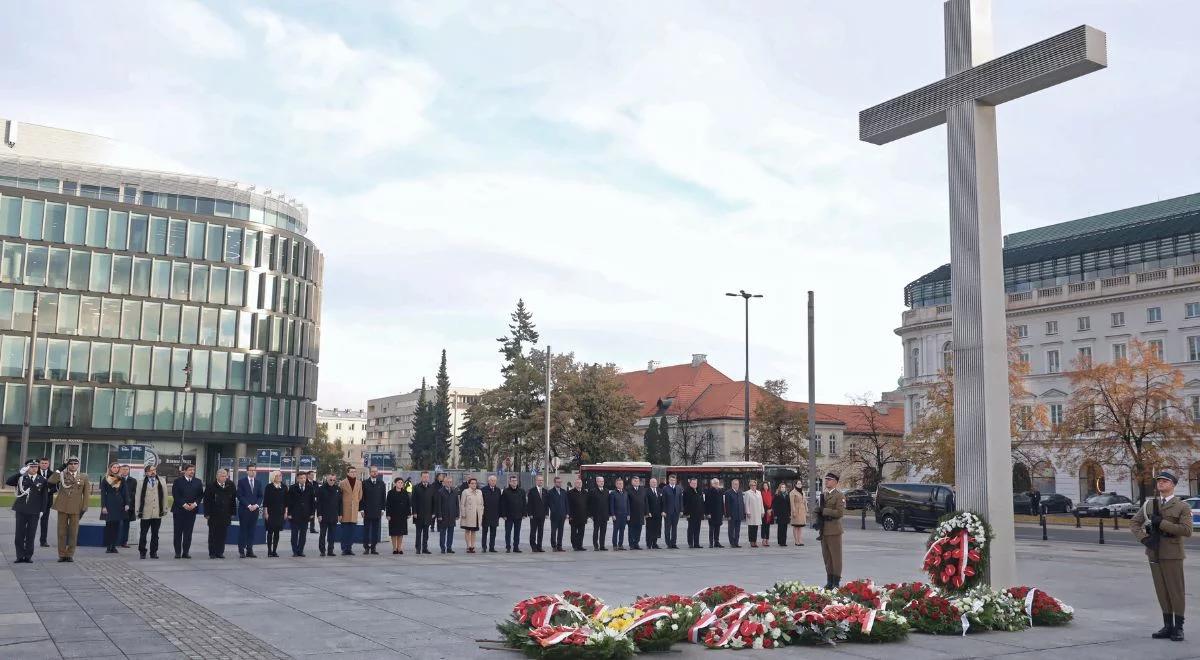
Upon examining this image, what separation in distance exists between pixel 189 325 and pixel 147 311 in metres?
2.91

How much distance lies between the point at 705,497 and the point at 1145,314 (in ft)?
197

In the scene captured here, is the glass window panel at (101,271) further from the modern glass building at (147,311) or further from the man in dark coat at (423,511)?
the man in dark coat at (423,511)

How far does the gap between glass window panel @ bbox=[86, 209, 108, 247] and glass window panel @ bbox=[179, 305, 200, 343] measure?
7.08 metres

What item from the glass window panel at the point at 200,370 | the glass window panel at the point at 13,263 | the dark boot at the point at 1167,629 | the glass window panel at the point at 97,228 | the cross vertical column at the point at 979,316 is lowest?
the dark boot at the point at 1167,629

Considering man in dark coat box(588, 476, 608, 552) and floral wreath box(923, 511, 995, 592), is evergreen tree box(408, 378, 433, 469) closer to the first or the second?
man in dark coat box(588, 476, 608, 552)

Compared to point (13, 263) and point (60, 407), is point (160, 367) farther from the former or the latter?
point (13, 263)

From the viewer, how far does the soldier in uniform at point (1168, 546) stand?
35.9 feet

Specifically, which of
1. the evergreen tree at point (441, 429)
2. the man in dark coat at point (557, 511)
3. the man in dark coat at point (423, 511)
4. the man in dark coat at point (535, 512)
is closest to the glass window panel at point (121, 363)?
the man in dark coat at point (557, 511)

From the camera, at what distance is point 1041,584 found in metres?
17.5

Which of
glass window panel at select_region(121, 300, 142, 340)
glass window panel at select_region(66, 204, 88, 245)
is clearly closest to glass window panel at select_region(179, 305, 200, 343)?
glass window panel at select_region(121, 300, 142, 340)

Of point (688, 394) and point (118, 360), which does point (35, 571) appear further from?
point (688, 394)

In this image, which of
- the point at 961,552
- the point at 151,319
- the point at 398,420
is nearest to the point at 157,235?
the point at 151,319

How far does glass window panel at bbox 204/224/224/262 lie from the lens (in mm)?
73312

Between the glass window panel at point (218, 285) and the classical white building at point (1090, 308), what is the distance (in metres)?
53.1
